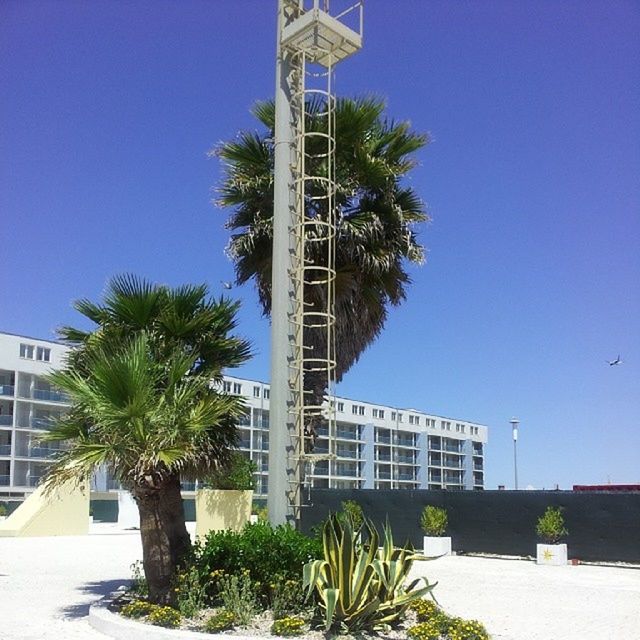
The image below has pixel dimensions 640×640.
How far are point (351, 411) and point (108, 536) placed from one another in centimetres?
7102

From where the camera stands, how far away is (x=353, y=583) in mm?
9180

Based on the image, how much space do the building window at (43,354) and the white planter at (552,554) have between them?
5906 centimetres

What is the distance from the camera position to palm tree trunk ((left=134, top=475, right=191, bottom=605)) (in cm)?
1105

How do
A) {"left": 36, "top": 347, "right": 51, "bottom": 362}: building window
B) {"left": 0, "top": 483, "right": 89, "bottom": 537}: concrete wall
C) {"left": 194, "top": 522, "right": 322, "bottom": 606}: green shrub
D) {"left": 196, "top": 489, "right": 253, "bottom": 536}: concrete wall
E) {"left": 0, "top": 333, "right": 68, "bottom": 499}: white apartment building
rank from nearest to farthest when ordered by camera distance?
{"left": 194, "top": 522, "right": 322, "bottom": 606}: green shrub
{"left": 196, "top": 489, "right": 253, "bottom": 536}: concrete wall
{"left": 0, "top": 483, "right": 89, "bottom": 537}: concrete wall
{"left": 0, "top": 333, "right": 68, "bottom": 499}: white apartment building
{"left": 36, "top": 347, "right": 51, "bottom": 362}: building window

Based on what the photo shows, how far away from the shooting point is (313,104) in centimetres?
1692

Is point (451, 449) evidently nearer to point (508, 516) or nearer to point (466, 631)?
point (508, 516)

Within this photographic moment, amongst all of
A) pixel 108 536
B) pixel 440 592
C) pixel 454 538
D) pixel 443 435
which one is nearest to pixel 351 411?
pixel 443 435

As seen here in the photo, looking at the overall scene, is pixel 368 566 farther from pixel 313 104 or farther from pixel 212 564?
pixel 313 104

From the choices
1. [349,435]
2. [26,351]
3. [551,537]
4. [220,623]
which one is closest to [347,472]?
[349,435]

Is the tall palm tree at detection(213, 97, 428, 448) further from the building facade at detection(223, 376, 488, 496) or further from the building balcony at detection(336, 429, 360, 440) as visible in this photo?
the building balcony at detection(336, 429, 360, 440)

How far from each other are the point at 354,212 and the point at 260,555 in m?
9.66

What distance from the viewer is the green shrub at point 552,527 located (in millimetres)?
19281

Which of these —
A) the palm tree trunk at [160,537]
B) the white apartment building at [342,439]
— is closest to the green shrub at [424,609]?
the palm tree trunk at [160,537]

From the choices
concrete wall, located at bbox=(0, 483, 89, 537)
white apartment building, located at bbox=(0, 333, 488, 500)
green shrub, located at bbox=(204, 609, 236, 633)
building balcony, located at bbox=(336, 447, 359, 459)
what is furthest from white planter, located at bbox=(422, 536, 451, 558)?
building balcony, located at bbox=(336, 447, 359, 459)
